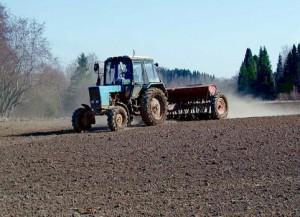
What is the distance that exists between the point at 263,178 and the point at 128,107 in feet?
34.2

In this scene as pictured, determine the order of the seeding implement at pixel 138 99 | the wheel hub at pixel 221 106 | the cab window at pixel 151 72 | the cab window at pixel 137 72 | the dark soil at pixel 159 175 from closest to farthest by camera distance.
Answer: the dark soil at pixel 159 175, the seeding implement at pixel 138 99, the cab window at pixel 137 72, the cab window at pixel 151 72, the wheel hub at pixel 221 106

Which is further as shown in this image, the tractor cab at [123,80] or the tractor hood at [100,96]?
the tractor cab at [123,80]

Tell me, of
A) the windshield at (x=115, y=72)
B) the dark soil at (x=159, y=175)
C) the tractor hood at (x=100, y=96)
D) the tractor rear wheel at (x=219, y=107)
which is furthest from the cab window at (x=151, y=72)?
the dark soil at (x=159, y=175)

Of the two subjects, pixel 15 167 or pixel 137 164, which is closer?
pixel 137 164

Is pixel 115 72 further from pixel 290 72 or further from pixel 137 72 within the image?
pixel 290 72

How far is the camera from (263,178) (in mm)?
8867

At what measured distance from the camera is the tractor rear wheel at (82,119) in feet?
61.4

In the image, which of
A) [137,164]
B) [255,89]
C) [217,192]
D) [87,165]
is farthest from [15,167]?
[255,89]

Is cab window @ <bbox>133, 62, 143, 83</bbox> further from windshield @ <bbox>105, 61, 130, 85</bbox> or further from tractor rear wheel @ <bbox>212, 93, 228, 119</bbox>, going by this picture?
tractor rear wheel @ <bbox>212, 93, 228, 119</bbox>

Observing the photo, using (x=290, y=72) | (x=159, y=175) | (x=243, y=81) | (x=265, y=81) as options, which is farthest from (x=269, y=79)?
(x=159, y=175)

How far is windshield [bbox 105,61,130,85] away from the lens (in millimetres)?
19406

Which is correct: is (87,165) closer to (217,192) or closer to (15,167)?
(15,167)

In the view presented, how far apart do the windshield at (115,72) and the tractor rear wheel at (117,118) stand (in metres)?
1.77

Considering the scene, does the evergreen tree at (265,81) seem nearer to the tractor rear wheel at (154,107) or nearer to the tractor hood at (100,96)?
the tractor rear wheel at (154,107)
